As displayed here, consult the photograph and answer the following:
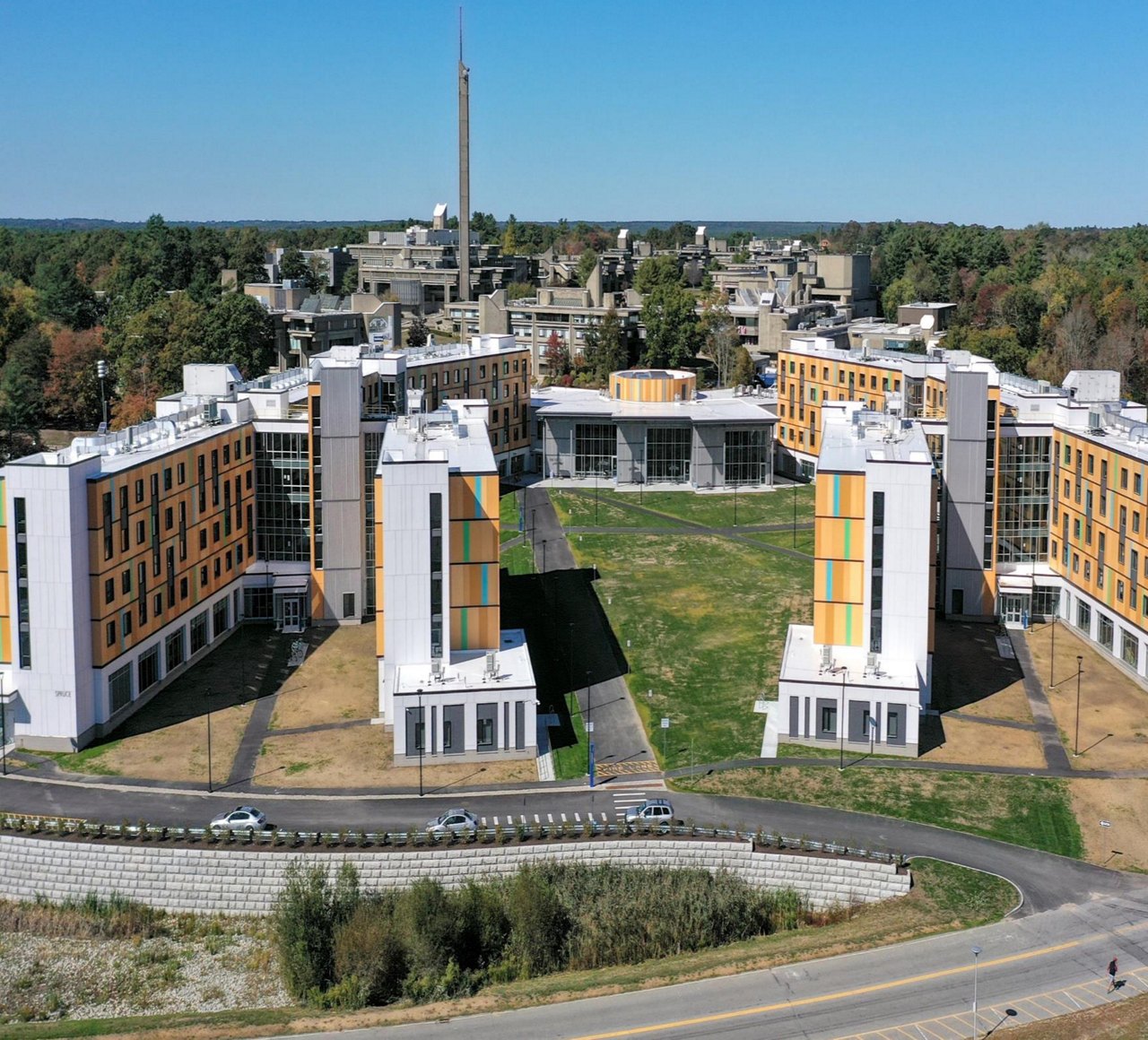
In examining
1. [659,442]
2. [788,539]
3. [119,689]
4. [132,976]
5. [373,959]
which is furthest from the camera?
[659,442]

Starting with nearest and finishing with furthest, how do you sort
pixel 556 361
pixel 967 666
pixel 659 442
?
pixel 967 666 → pixel 659 442 → pixel 556 361

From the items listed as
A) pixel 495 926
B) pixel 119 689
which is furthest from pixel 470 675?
pixel 119 689

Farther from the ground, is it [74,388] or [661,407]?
[74,388]

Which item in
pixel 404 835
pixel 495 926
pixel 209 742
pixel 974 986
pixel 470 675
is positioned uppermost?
pixel 470 675

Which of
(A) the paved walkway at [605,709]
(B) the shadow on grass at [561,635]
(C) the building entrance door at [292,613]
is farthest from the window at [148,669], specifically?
(A) the paved walkway at [605,709]

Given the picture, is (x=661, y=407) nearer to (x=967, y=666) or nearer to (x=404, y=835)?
(x=967, y=666)

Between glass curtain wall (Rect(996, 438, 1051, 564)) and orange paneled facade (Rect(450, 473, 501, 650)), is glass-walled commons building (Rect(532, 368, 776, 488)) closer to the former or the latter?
glass curtain wall (Rect(996, 438, 1051, 564))

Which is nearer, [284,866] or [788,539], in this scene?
[284,866]
